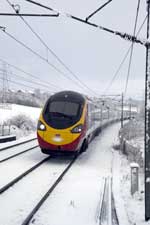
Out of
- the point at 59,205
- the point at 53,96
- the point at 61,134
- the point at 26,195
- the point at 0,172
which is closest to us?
the point at 59,205

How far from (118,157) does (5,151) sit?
224 inches

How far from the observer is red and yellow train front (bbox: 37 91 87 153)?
1928cm

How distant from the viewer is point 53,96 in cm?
2123

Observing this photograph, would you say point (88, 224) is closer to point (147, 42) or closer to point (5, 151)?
point (147, 42)

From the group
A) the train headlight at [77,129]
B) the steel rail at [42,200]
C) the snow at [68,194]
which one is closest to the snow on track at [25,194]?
the snow at [68,194]

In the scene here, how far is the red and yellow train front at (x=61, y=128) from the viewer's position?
19281mm

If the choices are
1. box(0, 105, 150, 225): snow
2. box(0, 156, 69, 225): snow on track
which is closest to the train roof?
box(0, 105, 150, 225): snow

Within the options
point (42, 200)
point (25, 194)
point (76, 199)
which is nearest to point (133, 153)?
point (76, 199)

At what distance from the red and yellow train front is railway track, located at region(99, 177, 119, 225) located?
515cm

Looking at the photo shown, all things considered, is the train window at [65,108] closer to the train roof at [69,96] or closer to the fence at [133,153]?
the train roof at [69,96]

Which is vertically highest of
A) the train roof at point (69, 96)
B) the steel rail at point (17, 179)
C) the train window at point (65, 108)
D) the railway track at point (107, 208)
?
the train roof at point (69, 96)

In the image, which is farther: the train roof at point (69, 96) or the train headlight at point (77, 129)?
the train roof at point (69, 96)

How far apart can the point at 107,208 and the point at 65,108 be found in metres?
9.72

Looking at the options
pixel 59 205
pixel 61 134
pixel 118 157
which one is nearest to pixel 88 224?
pixel 59 205
